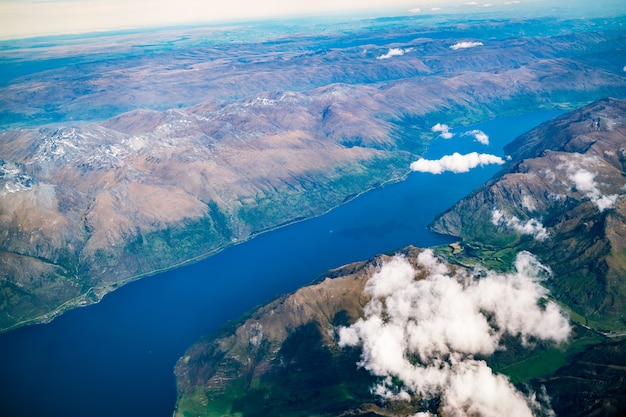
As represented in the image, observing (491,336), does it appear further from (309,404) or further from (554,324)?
(309,404)

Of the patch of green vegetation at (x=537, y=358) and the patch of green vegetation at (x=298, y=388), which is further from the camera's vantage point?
the patch of green vegetation at (x=537, y=358)

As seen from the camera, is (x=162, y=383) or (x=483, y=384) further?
(x=162, y=383)

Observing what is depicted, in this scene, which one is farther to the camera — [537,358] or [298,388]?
[537,358]

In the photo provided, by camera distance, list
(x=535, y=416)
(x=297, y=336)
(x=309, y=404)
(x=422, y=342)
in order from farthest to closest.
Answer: (x=297, y=336)
(x=422, y=342)
(x=309, y=404)
(x=535, y=416)

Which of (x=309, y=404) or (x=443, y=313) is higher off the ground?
(x=443, y=313)

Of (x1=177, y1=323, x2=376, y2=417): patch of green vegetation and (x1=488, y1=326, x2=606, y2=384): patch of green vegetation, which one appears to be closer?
(x1=177, y1=323, x2=376, y2=417): patch of green vegetation

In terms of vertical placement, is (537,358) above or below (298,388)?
below

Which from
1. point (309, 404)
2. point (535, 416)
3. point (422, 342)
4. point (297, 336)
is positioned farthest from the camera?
point (297, 336)

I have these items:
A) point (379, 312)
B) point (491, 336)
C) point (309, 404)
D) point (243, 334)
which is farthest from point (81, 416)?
point (491, 336)

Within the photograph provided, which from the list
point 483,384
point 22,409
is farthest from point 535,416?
point 22,409
